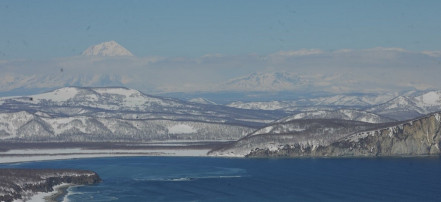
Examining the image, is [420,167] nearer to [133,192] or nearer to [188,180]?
[188,180]

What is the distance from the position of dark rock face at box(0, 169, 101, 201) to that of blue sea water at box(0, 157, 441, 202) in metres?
4.12

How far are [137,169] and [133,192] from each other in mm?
47511

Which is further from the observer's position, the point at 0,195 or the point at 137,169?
the point at 137,169

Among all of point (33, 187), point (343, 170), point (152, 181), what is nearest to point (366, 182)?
point (343, 170)

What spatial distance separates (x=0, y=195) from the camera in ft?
445

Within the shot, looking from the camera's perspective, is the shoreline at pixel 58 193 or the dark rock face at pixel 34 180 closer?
the dark rock face at pixel 34 180

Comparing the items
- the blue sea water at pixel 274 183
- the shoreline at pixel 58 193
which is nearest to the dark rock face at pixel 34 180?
the shoreline at pixel 58 193

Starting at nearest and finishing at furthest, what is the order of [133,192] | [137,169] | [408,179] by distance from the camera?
1. [133,192]
2. [408,179]
3. [137,169]

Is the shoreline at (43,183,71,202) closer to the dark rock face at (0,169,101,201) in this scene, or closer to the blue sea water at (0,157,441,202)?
the dark rock face at (0,169,101,201)

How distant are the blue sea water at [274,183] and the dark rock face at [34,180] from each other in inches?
162

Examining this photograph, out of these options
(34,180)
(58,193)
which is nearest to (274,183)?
(58,193)

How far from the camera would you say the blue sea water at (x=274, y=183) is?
142 metres

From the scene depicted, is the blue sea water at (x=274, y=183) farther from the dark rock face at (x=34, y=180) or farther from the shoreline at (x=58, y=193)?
the dark rock face at (x=34, y=180)

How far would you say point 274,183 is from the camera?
162 meters
